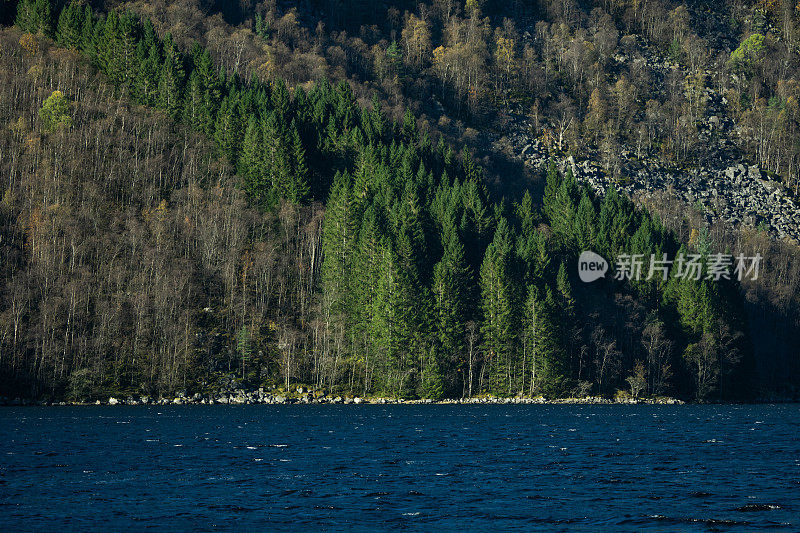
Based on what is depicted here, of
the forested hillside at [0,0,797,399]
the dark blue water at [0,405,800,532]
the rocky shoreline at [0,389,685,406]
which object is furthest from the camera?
the forested hillside at [0,0,797,399]

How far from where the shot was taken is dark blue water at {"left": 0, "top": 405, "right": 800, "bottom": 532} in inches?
1121

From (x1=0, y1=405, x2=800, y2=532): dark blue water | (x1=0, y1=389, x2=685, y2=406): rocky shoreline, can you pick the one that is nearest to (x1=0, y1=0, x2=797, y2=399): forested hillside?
(x1=0, y1=389, x2=685, y2=406): rocky shoreline

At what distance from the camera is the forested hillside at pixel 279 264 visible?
10056 centimetres

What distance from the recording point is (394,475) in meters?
38.9

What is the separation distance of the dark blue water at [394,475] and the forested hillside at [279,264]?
30.7 m

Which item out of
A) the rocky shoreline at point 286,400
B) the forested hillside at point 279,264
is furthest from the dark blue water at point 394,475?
the forested hillside at point 279,264

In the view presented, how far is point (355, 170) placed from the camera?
139 meters

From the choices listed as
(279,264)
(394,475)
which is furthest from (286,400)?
(394,475)

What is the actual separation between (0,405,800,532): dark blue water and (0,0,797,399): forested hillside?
101ft

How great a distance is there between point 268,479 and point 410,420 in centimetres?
3503

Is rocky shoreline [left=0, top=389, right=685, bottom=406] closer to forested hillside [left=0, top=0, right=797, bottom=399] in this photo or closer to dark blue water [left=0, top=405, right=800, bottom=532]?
forested hillside [left=0, top=0, right=797, bottom=399]

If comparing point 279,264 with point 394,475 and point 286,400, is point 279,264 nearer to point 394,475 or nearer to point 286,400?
point 286,400

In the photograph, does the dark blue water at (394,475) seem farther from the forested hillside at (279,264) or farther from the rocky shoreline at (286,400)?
the forested hillside at (279,264)

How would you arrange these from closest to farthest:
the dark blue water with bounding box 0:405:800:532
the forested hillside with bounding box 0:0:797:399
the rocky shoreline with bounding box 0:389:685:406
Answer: the dark blue water with bounding box 0:405:800:532
the rocky shoreline with bounding box 0:389:685:406
the forested hillside with bounding box 0:0:797:399
